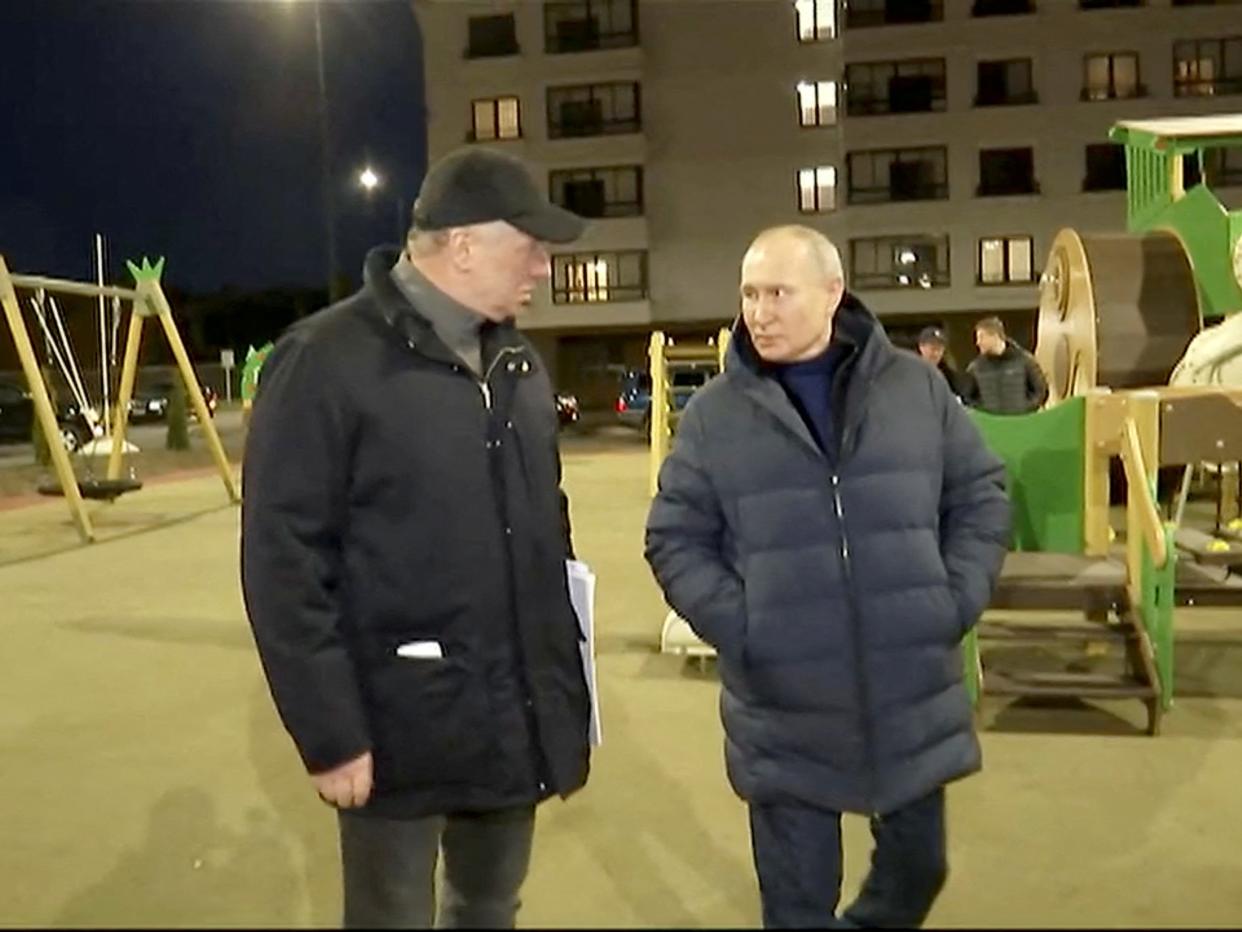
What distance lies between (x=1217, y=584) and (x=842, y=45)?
35.2 meters

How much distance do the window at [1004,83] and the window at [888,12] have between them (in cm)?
201

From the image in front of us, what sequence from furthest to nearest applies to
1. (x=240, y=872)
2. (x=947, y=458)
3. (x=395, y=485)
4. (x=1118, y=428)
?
(x=1118, y=428) < (x=240, y=872) < (x=947, y=458) < (x=395, y=485)

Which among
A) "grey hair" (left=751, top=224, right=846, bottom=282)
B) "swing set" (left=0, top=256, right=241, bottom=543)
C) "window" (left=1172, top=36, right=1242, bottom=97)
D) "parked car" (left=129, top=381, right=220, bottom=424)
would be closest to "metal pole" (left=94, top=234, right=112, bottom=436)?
"swing set" (left=0, top=256, right=241, bottom=543)

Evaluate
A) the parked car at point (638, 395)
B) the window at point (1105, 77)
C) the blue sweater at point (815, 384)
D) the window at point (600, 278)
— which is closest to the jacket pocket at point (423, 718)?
the blue sweater at point (815, 384)

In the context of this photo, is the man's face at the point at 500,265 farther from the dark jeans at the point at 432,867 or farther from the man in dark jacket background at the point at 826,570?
the dark jeans at the point at 432,867

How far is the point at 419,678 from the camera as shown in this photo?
2.57 m

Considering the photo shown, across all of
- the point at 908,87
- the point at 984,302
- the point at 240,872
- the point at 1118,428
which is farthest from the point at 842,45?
the point at 240,872

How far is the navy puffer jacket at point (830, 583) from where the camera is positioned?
2.92 meters

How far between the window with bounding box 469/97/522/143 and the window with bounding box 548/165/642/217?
1.73m

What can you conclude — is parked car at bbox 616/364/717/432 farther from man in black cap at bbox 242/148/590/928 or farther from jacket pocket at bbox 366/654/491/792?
jacket pocket at bbox 366/654/491/792

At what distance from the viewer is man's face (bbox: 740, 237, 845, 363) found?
2.99m

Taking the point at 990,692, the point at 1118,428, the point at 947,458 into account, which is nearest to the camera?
the point at 947,458

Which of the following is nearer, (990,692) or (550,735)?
(550,735)

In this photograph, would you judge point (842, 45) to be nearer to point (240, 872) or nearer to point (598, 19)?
point (598, 19)
